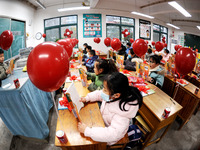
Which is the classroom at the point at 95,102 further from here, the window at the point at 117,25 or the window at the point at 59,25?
the window at the point at 117,25

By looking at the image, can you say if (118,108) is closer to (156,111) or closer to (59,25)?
(156,111)

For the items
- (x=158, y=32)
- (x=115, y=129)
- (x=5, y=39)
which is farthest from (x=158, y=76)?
(x=158, y=32)

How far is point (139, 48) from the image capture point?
229 cm

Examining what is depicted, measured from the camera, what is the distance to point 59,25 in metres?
7.01

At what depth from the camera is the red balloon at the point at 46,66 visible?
0.76 metres

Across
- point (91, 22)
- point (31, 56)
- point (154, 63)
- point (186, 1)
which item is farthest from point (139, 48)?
point (186, 1)

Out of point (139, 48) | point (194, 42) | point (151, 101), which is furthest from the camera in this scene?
point (194, 42)

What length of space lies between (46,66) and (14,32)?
4.94m

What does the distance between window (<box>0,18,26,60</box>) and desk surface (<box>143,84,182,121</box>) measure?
4995mm

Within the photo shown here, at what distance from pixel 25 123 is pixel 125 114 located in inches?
66.7

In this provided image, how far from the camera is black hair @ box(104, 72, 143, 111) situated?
973 mm

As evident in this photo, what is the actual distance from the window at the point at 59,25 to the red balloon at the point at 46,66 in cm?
688

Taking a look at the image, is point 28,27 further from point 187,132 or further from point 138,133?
point 187,132

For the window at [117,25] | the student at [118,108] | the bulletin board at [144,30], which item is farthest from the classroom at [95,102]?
the bulletin board at [144,30]
